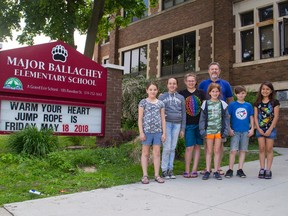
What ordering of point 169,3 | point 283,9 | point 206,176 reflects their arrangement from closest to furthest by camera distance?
Answer: point 206,176 < point 283,9 < point 169,3

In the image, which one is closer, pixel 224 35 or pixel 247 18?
pixel 247 18

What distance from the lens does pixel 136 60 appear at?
2141 centimetres

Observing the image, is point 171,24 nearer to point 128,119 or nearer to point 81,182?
point 128,119

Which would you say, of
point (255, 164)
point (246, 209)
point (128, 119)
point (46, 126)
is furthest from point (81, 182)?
point (128, 119)

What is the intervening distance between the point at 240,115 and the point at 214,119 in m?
0.61

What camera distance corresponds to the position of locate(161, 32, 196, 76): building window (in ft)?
58.4

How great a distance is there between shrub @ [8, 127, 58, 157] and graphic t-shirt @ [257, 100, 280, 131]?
14.4 ft

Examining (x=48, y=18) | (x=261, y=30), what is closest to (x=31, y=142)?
(x=48, y=18)

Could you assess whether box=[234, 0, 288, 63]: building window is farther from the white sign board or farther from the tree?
the white sign board

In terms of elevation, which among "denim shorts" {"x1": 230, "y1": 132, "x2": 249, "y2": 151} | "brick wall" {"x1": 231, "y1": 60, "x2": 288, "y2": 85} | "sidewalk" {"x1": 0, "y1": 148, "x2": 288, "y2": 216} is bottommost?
"sidewalk" {"x1": 0, "y1": 148, "x2": 288, "y2": 216}

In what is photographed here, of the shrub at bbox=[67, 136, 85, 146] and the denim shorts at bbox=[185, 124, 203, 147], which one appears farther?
the shrub at bbox=[67, 136, 85, 146]

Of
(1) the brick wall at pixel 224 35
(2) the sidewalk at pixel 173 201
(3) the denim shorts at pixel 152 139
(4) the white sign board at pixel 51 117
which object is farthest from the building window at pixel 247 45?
(3) the denim shorts at pixel 152 139

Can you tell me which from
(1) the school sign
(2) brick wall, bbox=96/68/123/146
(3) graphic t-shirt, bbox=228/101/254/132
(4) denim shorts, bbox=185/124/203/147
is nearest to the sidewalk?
(4) denim shorts, bbox=185/124/203/147

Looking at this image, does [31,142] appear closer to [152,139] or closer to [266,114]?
[152,139]
